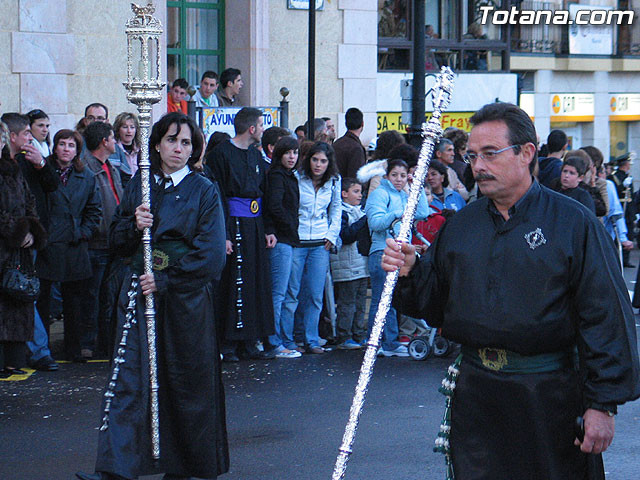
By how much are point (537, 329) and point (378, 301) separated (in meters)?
5.91

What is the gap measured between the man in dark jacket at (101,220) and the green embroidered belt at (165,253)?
3.62m

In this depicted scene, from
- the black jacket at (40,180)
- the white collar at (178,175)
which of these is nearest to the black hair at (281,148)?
the black jacket at (40,180)

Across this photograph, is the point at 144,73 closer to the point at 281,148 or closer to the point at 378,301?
the point at 281,148

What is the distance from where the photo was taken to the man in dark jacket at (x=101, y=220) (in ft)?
31.1

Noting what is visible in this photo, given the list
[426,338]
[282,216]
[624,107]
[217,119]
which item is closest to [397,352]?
[426,338]

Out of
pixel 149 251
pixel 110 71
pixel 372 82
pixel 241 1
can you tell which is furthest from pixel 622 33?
pixel 149 251

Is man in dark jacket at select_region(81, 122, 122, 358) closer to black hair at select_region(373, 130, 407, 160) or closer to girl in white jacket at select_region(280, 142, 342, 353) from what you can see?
girl in white jacket at select_region(280, 142, 342, 353)

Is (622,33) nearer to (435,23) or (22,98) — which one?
(435,23)

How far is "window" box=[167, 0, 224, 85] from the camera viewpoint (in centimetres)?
1705

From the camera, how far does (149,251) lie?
19.2 ft

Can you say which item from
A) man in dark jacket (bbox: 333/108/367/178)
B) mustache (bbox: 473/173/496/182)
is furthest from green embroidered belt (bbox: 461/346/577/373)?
man in dark jacket (bbox: 333/108/367/178)

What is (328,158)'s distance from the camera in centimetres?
991

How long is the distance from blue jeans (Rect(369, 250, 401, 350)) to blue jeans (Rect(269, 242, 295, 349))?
0.72 meters

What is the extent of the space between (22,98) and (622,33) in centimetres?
1786
